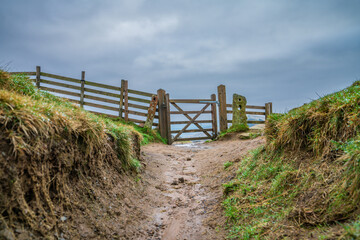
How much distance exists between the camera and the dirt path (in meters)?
3.35

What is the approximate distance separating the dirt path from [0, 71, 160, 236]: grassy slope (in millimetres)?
1208

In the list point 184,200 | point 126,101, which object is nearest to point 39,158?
point 184,200

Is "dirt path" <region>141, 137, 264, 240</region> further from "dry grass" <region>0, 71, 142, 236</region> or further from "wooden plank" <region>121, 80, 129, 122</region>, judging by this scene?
"wooden plank" <region>121, 80, 129, 122</region>

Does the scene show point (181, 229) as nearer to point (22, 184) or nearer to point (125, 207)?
point (125, 207)

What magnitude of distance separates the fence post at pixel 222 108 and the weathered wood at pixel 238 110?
0.69 metres

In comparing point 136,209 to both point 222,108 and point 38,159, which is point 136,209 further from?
point 222,108

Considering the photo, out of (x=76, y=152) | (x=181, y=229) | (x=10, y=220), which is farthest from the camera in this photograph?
(x=181, y=229)

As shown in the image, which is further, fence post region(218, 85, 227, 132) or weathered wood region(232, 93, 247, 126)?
fence post region(218, 85, 227, 132)

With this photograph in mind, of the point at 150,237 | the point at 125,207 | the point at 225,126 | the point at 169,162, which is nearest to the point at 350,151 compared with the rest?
the point at 150,237

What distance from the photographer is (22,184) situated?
2240 mm

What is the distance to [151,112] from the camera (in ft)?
41.8

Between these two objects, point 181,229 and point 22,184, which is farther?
point 181,229

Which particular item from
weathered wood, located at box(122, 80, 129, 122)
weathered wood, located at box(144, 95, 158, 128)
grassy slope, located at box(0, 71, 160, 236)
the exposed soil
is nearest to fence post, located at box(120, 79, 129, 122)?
weathered wood, located at box(122, 80, 129, 122)

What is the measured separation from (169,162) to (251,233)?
4.60 metres
